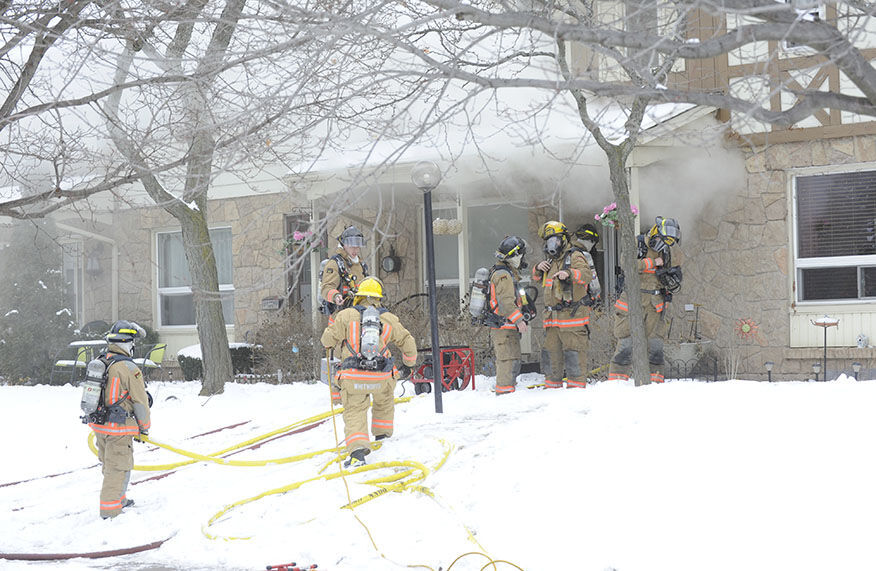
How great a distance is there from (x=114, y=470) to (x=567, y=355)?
4627 mm

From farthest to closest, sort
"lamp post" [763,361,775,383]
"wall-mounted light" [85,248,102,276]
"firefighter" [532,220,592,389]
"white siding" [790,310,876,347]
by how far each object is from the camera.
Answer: "wall-mounted light" [85,248,102,276] < "white siding" [790,310,876,347] < "lamp post" [763,361,775,383] < "firefighter" [532,220,592,389]

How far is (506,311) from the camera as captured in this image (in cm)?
875

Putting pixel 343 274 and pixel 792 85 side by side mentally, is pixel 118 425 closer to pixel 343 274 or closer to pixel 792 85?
pixel 343 274

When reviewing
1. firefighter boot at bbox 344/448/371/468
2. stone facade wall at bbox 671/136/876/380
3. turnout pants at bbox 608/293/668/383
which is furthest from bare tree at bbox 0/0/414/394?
stone facade wall at bbox 671/136/876/380

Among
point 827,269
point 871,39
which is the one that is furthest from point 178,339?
point 871,39

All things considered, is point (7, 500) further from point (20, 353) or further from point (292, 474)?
point (20, 353)

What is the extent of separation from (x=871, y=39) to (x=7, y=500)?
1084cm

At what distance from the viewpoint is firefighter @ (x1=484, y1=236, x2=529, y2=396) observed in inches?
345

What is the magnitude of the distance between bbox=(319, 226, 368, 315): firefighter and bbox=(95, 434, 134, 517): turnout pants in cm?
299

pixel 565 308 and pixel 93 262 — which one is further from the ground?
pixel 93 262

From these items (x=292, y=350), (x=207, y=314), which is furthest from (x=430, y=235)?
(x=292, y=350)

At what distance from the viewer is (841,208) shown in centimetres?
1046

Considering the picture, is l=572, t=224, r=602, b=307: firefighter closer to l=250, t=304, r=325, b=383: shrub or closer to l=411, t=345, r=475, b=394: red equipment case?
l=411, t=345, r=475, b=394: red equipment case

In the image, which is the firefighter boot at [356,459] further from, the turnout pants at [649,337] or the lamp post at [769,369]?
the lamp post at [769,369]
